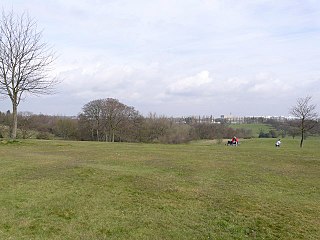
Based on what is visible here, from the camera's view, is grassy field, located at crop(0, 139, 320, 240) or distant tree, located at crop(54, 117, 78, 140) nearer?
grassy field, located at crop(0, 139, 320, 240)

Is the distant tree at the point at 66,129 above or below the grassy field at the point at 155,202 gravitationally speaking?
above

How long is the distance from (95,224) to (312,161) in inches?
578

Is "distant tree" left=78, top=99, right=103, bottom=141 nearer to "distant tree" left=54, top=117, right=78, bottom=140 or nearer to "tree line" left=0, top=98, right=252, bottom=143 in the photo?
"tree line" left=0, top=98, right=252, bottom=143

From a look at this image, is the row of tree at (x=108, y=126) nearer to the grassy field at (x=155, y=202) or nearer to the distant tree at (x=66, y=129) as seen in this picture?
the distant tree at (x=66, y=129)

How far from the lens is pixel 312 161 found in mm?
17859

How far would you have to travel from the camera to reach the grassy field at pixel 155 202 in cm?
729

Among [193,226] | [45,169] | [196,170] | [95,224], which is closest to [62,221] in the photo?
[95,224]

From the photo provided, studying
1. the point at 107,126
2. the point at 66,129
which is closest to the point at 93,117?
the point at 107,126

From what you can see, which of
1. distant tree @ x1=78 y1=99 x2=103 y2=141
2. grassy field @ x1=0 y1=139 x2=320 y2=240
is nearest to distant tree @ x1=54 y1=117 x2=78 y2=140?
distant tree @ x1=78 y1=99 x2=103 y2=141

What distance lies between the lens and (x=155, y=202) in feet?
30.5

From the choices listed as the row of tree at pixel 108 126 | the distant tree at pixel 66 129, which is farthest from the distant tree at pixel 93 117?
the distant tree at pixel 66 129

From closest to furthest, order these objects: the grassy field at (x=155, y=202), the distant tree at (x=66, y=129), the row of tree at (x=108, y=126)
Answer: the grassy field at (x=155, y=202) → the row of tree at (x=108, y=126) → the distant tree at (x=66, y=129)

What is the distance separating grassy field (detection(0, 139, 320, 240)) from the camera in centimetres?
729

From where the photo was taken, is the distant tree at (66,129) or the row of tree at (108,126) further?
the distant tree at (66,129)
